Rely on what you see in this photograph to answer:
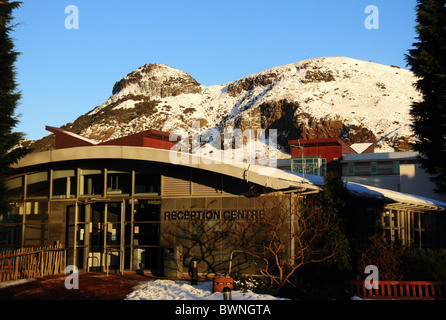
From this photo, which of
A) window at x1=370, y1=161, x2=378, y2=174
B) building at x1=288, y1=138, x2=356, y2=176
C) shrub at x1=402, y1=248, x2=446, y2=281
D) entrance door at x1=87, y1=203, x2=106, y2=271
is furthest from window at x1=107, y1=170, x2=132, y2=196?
window at x1=370, y1=161, x2=378, y2=174

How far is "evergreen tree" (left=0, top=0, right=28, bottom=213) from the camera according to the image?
1947cm

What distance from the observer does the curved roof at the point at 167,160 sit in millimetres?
18077

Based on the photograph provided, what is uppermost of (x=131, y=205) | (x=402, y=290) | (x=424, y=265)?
(x=131, y=205)

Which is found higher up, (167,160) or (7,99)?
(7,99)

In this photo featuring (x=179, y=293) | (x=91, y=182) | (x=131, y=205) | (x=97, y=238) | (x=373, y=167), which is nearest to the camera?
(x=179, y=293)

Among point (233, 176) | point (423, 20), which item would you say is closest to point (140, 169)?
point (233, 176)

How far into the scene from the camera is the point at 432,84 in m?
17.6

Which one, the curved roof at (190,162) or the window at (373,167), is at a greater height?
the window at (373,167)

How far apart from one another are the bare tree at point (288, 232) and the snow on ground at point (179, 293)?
1.47m

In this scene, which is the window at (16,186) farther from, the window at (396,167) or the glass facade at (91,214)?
the window at (396,167)

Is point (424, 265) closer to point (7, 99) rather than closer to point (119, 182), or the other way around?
point (119, 182)

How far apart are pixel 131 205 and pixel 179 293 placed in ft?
20.1

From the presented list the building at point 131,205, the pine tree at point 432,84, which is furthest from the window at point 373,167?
the pine tree at point 432,84

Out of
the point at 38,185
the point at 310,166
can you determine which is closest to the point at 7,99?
the point at 38,185
